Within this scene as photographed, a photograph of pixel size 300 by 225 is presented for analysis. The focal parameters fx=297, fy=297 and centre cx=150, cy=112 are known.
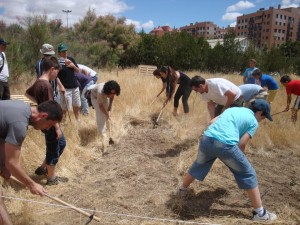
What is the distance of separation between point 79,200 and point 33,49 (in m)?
7.72

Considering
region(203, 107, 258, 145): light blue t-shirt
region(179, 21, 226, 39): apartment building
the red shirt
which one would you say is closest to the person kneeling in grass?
region(203, 107, 258, 145): light blue t-shirt

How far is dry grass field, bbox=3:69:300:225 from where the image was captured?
127 inches

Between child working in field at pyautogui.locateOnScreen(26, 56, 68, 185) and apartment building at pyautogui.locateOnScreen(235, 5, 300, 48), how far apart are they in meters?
66.9

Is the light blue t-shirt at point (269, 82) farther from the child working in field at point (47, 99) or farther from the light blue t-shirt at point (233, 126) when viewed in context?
the child working in field at point (47, 99)

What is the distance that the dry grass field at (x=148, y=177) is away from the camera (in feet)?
10.6

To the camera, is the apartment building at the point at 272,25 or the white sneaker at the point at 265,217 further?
the apartment building at the point at 272,25

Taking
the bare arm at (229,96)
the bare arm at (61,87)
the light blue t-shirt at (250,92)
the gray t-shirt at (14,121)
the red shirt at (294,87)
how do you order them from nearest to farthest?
the gray t-shirt at (14,121) < the bare arm at (229,96) < the light blue t-shirt at (250,92) < the bare arm at (61,87) < the red shirt at (294,87)

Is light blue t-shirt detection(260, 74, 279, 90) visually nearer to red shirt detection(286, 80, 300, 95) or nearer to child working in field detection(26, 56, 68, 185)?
red shirt detection(286, 80, 300, 95)

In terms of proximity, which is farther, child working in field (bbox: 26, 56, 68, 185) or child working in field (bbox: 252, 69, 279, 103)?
child working in field (bbox: 252, 69, 279, 103)

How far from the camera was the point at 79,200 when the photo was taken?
3.53m

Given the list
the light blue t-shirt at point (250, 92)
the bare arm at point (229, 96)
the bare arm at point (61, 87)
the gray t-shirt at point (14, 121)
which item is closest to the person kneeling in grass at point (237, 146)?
the bare arm at point (229, 96)

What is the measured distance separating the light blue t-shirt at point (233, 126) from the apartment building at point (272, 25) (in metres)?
66.9

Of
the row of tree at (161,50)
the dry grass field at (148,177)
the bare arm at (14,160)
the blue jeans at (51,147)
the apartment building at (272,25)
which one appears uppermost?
the apartment building at (272,25)

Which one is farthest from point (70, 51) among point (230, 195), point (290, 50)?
point (290, 50)
